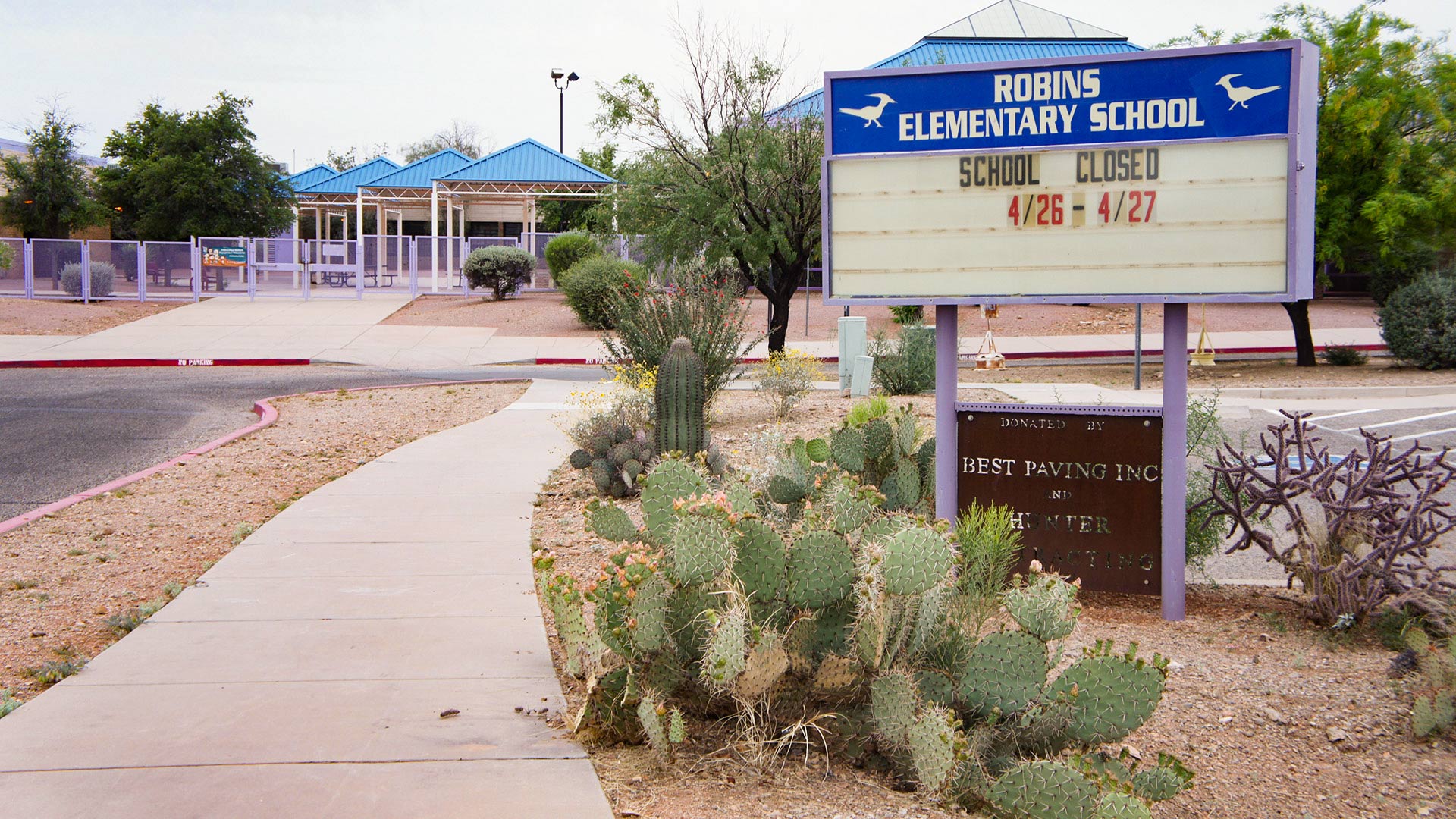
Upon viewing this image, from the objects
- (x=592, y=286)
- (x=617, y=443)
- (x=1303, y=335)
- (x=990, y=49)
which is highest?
(x=990, y=49)

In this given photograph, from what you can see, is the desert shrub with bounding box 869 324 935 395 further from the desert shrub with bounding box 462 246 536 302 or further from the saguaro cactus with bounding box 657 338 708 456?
the desert shrub with bounding box 462 246 536 302

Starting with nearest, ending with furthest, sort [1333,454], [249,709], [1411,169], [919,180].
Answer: [249,709] < [919,180] < [1333,454] < [1411,169]

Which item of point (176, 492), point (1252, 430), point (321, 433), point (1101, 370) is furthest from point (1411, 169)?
point (176, 492)

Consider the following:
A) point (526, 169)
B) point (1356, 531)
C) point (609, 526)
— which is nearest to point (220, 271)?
point (526, 169)

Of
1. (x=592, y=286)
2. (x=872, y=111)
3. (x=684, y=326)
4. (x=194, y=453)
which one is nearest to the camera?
(x=872, y=111)

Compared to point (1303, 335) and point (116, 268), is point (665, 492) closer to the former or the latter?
point (1303, 335)

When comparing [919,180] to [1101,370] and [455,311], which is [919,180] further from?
[455,311]

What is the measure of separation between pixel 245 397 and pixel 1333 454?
44.4ft

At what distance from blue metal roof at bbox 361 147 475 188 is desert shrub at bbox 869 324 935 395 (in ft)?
89.1

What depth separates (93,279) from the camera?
1291 inches

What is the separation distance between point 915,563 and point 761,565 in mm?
616

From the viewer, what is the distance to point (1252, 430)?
13.7 metres

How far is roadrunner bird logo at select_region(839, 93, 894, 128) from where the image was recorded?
7.43 meters

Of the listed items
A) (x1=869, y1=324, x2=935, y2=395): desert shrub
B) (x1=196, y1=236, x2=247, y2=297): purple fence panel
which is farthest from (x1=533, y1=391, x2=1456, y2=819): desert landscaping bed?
(x1=196, y1=236, x2=247, y2=297): purple fence panel
